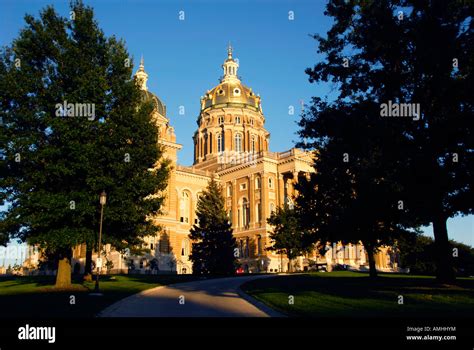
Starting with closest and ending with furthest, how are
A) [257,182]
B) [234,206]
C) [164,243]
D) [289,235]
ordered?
1. [289,235]
2. [164,243]
3. [257,182]
4. [234,206]

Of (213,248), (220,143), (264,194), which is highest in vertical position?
(220,143)

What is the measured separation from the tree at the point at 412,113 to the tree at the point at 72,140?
11.0m

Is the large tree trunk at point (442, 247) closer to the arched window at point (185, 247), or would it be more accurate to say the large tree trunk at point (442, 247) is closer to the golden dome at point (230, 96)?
the arched window at point (185, 247)

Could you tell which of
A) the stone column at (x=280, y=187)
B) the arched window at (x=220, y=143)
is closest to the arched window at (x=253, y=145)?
the arched window at (x=220, y=143)

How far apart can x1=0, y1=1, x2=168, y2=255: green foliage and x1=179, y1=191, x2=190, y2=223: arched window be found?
4604cm

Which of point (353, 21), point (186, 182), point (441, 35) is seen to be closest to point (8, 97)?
point (353, 21)

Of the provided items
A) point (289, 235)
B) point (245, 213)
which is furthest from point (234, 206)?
point (289, 235)

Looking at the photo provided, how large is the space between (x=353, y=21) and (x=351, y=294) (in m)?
13.2

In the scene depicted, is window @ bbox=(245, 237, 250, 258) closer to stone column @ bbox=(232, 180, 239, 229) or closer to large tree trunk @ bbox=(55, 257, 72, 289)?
stone column @ bbox=(232, 180, 239, 229)

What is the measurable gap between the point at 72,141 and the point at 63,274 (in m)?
7.90

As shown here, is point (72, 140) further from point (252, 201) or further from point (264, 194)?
point (252, 201)

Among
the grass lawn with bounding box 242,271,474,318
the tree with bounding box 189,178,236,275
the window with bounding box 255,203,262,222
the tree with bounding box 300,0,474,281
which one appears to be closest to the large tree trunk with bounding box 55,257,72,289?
the grass lawn with bounding box 242,271,474,318

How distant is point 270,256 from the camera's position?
225 ft

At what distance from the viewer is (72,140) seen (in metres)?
23.2
